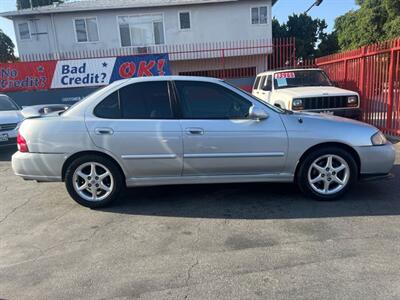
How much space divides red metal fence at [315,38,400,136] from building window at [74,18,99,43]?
1545 cm

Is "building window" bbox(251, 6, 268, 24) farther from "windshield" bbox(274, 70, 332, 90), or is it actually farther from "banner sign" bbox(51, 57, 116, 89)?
"windshield" bbox(274, 70, 332, 90)

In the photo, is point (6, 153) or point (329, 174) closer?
point (329, 174)

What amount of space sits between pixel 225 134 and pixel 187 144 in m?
0.49

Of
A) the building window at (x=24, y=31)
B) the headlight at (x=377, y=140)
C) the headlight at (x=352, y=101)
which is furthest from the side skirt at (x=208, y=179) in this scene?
the building window at (x=24, y=31)

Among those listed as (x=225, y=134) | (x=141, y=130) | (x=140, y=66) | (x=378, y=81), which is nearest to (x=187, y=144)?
(x=225, y=134)

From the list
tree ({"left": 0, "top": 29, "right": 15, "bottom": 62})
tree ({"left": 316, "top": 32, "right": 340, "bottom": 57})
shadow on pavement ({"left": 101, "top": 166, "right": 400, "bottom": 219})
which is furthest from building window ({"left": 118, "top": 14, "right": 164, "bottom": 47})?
tree ({"left": 0, "top": 29, "right": 15, "bottom": 62})

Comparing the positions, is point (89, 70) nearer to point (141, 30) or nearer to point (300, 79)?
point (300, 79)

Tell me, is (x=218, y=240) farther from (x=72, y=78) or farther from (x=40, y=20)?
(x=40, y=20)

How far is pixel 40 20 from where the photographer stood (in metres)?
21.0

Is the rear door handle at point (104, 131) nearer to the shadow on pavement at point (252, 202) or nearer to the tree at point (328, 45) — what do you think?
the shadow on pavement at point (252, 202)

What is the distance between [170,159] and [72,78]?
10316 mm

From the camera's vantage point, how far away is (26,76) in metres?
13.6

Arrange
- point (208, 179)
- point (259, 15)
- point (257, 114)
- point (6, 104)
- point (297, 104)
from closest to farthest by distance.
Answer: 1. point (257, 114)
2. point (208, 179)
3. point (297, 104)
4. point (6, 104)
5. point (259, 15)

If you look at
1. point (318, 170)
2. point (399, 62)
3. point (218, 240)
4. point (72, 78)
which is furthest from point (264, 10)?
point (218, 240)
